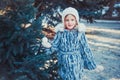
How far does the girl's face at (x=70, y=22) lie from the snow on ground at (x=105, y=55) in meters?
2.47

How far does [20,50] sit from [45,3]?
23.5 ft

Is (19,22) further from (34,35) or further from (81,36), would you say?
(81,36)

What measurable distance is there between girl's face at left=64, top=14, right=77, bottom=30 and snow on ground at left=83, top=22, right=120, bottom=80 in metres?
2.47

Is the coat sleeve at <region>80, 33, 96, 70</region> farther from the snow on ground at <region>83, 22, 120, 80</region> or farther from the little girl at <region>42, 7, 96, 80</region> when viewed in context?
the snow on ground at <region>83, 22, 120, 80</region>

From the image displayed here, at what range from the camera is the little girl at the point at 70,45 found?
483 cm

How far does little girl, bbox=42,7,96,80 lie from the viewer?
4828mm

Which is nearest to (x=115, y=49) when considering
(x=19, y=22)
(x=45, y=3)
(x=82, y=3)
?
(x=82, y=3)

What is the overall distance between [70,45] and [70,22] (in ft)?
1.16

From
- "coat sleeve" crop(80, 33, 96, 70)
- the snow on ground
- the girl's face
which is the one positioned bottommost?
the snow on ground

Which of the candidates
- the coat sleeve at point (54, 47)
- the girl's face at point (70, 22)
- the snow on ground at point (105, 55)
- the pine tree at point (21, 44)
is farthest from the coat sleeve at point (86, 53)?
the snow on ground at point (105, 55)

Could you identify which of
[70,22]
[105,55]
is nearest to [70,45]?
[70,22]

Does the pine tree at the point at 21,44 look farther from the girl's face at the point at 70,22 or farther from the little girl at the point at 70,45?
the girl's face at the point at 70,22

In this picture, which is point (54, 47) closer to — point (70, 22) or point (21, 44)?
point (70, 22)

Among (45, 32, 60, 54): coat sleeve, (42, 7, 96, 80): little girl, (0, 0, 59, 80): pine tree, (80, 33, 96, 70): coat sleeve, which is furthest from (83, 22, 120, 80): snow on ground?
(0, 0, 59, 80): pine tree
